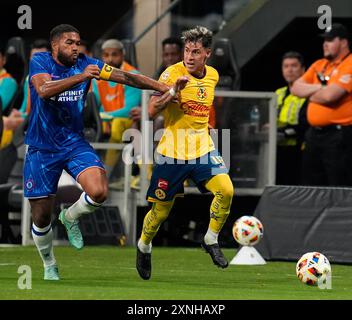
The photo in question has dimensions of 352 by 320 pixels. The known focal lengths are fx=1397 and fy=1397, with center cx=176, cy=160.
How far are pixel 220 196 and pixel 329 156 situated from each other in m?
3.93

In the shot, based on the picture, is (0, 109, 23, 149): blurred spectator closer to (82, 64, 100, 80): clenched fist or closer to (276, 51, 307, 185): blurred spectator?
(276, 51, 307, 185): blurred spectator

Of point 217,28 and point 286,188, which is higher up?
point 217,28

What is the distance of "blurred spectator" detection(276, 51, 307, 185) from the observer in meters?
19.8

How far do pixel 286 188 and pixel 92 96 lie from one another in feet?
12.0

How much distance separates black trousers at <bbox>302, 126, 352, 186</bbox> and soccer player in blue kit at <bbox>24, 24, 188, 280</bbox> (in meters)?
4.79

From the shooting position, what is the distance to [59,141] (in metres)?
13.5

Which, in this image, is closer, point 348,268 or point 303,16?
point 348,268

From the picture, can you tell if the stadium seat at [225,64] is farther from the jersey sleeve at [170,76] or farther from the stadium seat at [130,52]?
the jersey sleeve at [170,76]

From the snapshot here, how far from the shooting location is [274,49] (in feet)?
72.8

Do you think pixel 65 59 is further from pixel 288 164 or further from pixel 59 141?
pixel 288 164

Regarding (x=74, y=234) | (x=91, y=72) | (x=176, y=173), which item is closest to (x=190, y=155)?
(x=176, y=173)
